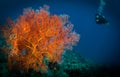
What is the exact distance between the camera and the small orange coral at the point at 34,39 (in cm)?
1169

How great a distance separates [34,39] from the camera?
1163 centimetres

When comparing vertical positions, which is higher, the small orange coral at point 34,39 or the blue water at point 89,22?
the blue water at point 89,22

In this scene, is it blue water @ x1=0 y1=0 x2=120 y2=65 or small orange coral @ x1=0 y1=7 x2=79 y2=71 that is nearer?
small orange coral @ x1=0 y1=7 x2=79 y2=71

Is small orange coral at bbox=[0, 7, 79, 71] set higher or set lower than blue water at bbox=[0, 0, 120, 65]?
lower

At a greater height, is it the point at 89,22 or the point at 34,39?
the point at 89,22

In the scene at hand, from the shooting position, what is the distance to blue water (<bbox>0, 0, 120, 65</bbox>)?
21422 millimetres

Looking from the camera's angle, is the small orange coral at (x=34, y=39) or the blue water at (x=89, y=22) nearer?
the small orange coral at (x=34, y=39)

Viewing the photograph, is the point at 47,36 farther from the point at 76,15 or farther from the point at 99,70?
Answer: the point at 76,15

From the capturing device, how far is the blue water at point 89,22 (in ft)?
70.3

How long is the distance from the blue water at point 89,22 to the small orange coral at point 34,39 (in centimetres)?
922

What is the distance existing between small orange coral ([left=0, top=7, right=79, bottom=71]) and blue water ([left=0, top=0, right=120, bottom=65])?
9.22 m

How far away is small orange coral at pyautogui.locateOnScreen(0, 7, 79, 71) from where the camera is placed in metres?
11.7

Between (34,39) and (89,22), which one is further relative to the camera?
(89,22)

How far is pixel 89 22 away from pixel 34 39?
1457cm
